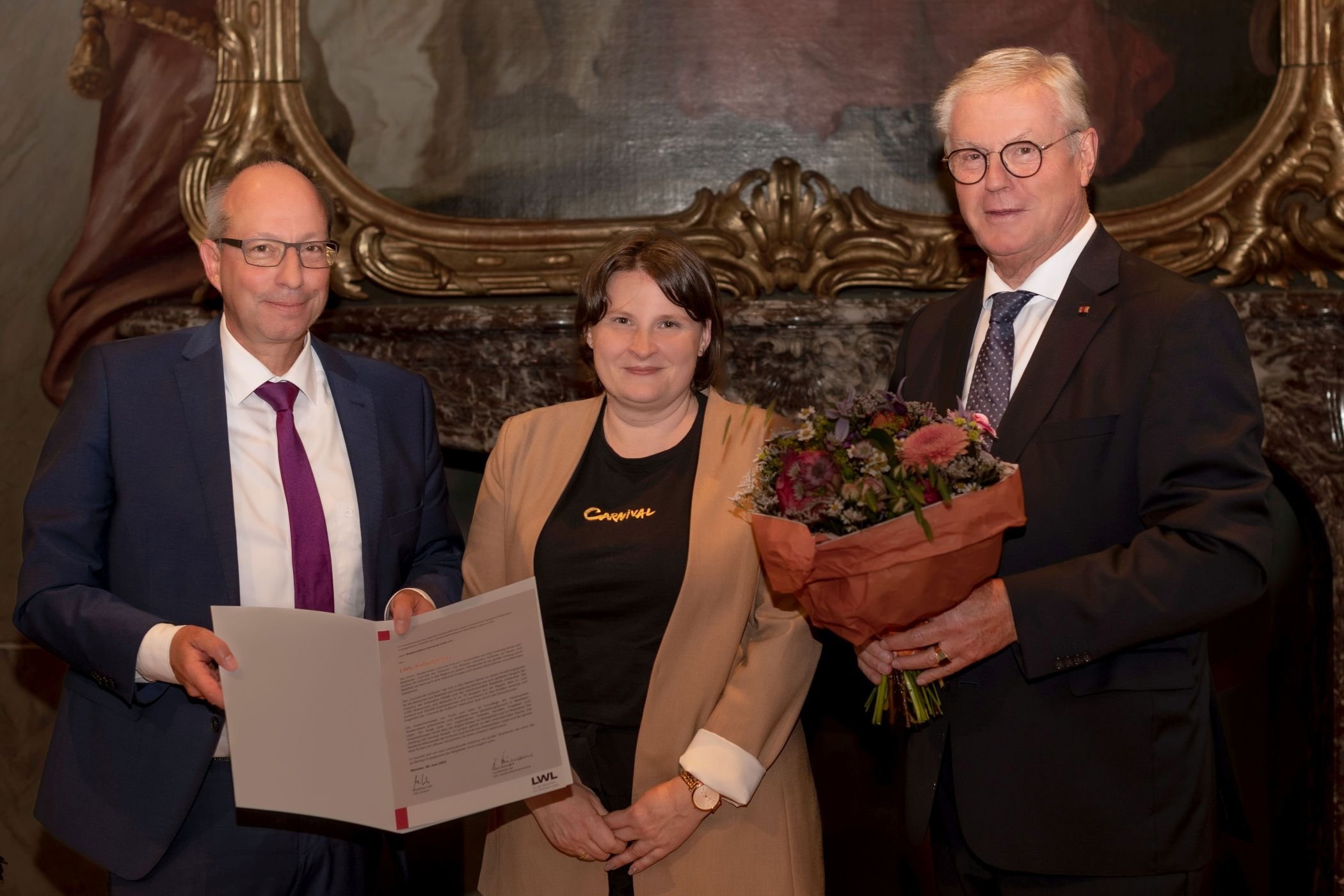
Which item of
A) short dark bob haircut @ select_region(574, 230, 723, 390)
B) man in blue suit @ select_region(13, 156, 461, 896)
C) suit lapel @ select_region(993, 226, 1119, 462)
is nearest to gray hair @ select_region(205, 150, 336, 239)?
man in blue suit @ select_region(13, 156, 461, 896)

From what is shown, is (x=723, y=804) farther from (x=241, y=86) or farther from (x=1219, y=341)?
(x=241, y=86)

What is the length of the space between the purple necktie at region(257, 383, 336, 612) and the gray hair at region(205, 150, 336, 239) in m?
0.36

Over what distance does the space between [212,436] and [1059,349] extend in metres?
1.73

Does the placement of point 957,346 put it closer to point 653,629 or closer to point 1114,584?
point 1114,584

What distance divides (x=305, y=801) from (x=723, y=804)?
33.5 inches

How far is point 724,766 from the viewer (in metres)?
2.30

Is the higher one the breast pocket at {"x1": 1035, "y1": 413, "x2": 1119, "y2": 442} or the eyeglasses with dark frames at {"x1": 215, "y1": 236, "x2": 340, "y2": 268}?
the eyeglasses with dark frames at {"x1": 215, "y1": 236, "x2": 340, "y2": 268}

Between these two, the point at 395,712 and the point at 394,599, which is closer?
the point at 395,712

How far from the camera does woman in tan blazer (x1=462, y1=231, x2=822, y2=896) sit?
2.36 m

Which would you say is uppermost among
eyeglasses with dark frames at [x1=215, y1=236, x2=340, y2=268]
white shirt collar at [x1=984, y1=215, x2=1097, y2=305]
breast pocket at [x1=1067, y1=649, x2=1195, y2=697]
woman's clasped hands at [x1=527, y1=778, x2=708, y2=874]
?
eyeglasses with dark frames at [x1=215, y1=236, x2=340, y2=268]

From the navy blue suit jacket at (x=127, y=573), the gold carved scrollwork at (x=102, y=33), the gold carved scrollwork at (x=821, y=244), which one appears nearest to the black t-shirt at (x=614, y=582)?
the navy blue suit jacket at (x=127, y=573)

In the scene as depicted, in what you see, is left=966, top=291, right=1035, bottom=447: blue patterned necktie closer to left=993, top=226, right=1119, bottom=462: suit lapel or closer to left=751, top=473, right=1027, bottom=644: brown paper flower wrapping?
left=993, top=226, right=1119, bottom=462: suit lapel

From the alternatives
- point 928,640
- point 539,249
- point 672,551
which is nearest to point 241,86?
point 539,249

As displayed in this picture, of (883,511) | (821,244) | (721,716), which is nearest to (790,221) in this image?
(821,244)
